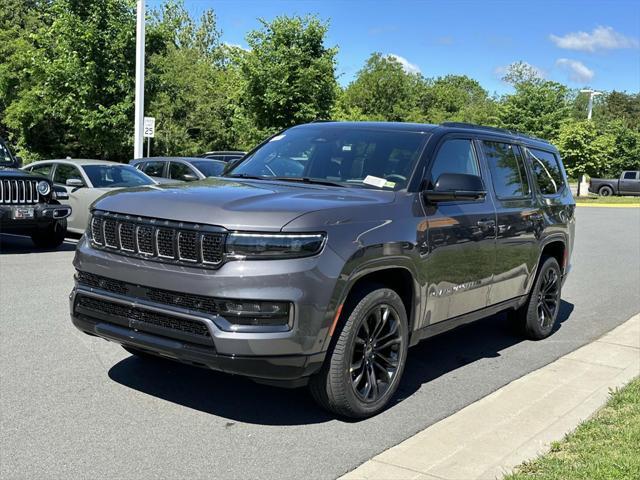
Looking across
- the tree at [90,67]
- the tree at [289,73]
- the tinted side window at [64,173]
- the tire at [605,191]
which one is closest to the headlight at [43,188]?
the tinted side window at [64,173]

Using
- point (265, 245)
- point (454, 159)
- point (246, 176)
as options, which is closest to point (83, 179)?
point (246, 176)

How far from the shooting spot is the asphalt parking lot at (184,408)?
3.74 metres

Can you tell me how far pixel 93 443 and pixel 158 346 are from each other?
2.13ft

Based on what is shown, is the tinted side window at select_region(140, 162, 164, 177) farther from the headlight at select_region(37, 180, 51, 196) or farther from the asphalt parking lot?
the asphalt parking lot

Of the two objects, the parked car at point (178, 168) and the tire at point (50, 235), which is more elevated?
the parked car at point (178, 168)

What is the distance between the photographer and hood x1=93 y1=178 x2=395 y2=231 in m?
3.86

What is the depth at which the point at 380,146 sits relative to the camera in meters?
5.24

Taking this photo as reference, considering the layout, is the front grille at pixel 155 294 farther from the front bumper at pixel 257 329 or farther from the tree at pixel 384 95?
the tree at pixel 384 95

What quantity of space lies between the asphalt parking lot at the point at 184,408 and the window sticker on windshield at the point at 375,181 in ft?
5.07

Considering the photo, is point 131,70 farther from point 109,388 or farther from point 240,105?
point 109,388

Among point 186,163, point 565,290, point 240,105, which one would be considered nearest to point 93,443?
point 565,290

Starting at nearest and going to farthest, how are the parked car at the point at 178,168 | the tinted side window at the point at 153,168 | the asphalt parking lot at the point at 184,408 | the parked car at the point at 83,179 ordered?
the asphalt parking lot at the point at 184,408
the parked car at the point at 83,179
the parked car at the point at 178,168
the tinted side window at the point at 153,168

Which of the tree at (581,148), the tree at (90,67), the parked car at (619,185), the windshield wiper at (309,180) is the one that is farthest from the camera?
the parked car at (619,185)

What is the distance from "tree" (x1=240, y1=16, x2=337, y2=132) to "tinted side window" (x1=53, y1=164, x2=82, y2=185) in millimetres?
12755
